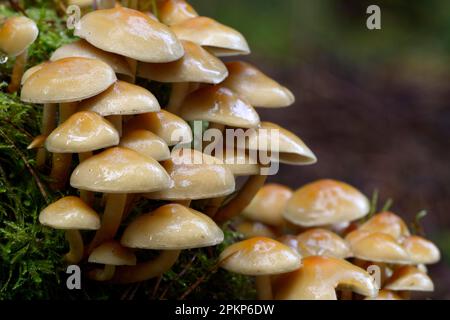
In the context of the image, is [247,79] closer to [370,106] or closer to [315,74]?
[370,106]

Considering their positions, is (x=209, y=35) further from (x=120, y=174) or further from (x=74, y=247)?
(x=74, y=247)

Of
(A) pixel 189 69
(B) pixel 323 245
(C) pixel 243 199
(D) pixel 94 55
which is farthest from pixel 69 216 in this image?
(B) pixel 323 245

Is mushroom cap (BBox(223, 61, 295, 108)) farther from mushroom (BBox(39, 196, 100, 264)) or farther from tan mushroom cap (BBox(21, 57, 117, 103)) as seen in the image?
mushroom (BBox(39, 196, 100, 264))

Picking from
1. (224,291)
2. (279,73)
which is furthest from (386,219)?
(279,73)

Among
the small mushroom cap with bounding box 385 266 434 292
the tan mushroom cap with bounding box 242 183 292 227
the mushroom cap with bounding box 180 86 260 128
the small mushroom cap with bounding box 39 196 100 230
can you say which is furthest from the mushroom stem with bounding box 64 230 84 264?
the small mushroom cap with bounding box 385 266 434 292

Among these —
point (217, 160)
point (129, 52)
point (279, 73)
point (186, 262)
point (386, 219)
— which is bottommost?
point (279, 73)
